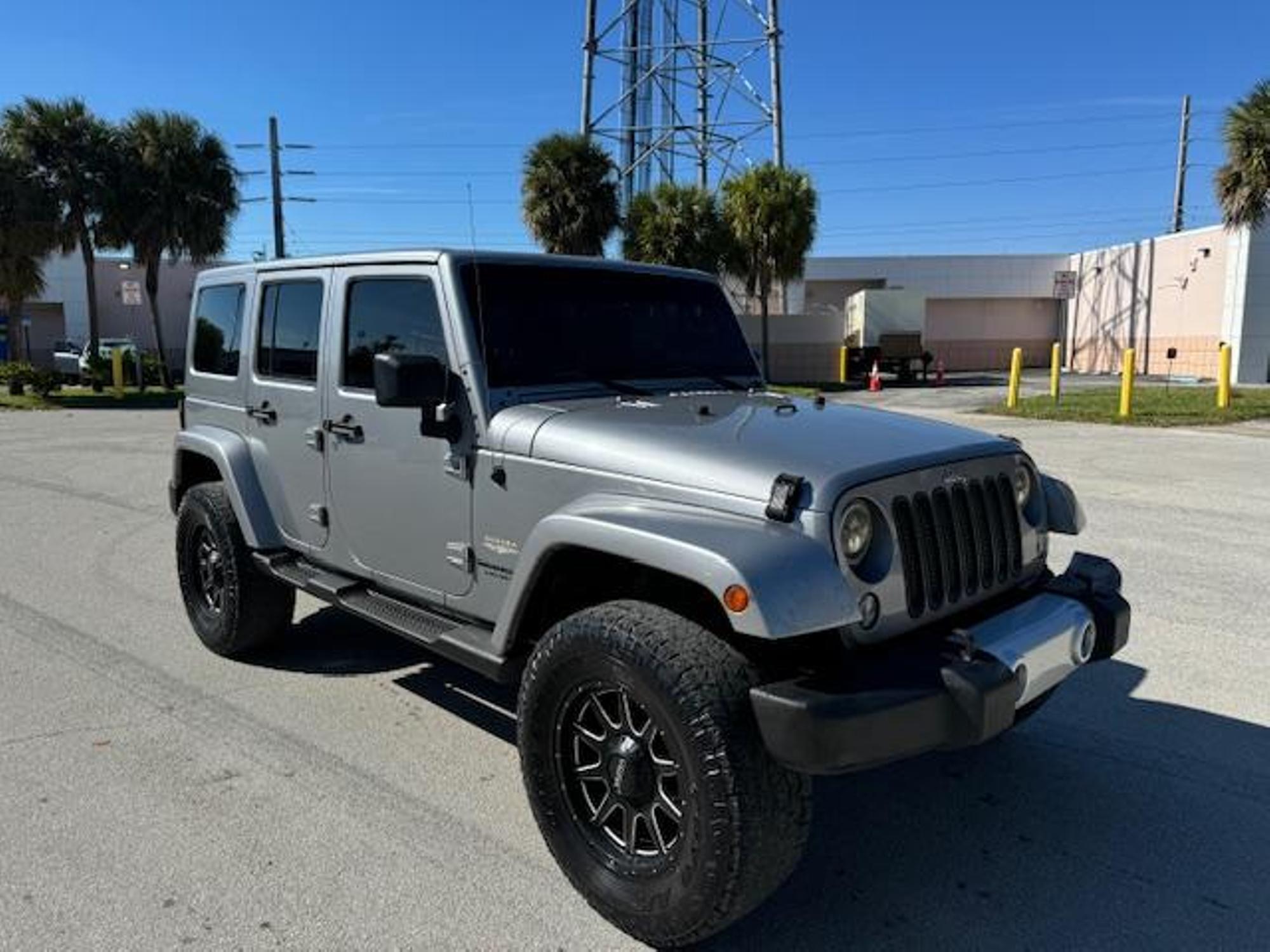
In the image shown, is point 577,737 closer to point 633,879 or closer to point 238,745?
point 633,879

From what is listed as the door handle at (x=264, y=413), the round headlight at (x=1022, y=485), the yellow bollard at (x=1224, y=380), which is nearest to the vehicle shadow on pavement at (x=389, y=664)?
the door handle at (x=264, y=413)

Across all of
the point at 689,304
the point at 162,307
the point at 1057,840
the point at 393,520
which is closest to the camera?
the point at 1057,840

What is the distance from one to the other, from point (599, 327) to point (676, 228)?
88.9ft

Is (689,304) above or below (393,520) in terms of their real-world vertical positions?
above

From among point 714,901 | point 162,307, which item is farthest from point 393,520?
point 162,307

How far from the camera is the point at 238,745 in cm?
406

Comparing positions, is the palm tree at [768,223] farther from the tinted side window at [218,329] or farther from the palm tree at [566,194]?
the tinted side window at [218,329]

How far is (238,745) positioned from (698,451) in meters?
2.37

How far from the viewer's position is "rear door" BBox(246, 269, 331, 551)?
14.5ft

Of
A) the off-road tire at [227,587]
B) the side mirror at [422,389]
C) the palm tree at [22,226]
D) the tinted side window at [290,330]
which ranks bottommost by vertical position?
the off-road tire at [227,587]

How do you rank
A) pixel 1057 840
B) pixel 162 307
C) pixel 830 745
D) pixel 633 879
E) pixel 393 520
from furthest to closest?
pixel 162 307, pixel 393 520, pixel 1057 840, pixel 633 879, pixel 830 745

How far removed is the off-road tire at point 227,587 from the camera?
4902 mm

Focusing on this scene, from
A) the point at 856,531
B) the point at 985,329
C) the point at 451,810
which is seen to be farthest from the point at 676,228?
Result: the point at 856,531

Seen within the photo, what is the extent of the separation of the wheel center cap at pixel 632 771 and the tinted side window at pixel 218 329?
10.6 ft
